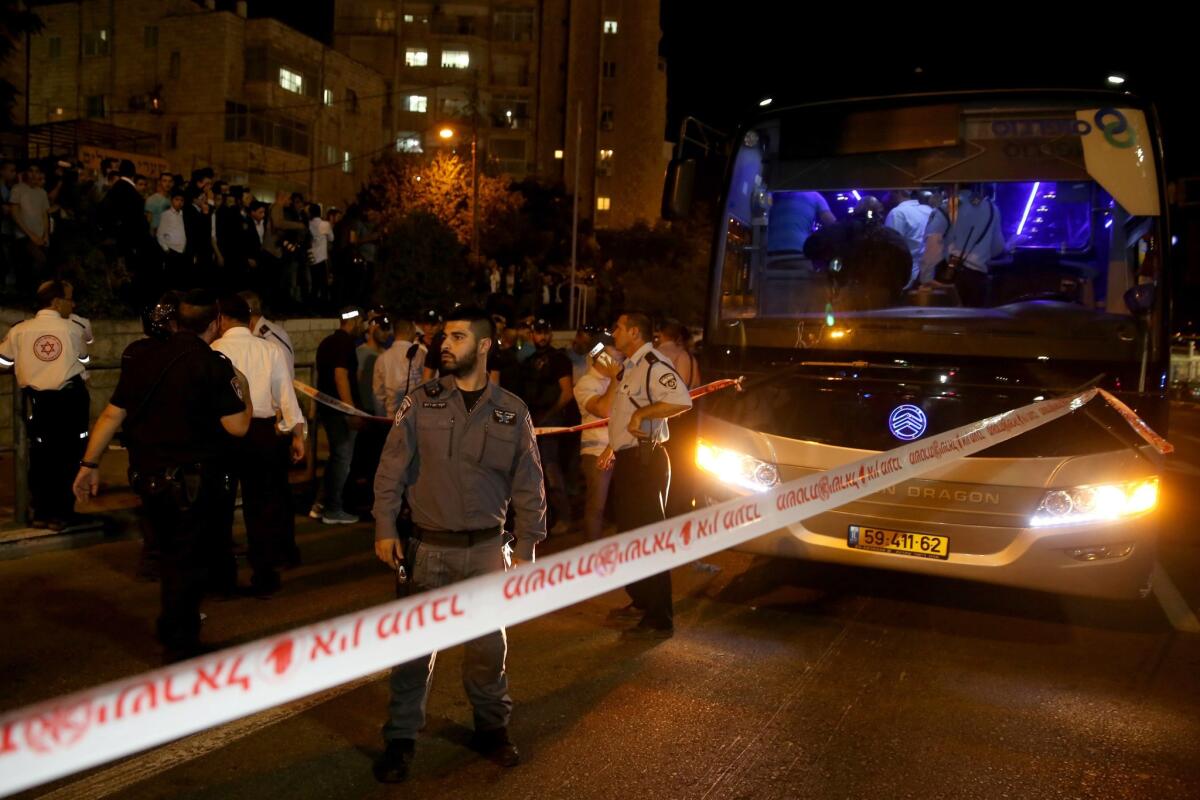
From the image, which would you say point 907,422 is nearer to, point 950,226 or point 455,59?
point 950,226

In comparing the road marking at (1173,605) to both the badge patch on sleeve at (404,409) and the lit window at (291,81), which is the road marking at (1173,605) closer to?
the badge patch on sleeve at (404,409)

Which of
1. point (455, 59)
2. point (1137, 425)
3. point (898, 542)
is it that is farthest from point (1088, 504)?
point (455, 59)

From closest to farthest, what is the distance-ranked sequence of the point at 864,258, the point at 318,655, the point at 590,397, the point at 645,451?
the point at 318,655
the point at 645,451
the point at 864,258
the point at 590,397

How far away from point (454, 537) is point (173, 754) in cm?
149

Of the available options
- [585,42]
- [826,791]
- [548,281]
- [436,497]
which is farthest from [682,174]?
[585,42]

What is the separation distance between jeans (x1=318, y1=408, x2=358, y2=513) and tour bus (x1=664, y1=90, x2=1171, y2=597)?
3.45 meters

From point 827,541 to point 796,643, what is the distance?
79 centimetres

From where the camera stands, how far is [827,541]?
653cm

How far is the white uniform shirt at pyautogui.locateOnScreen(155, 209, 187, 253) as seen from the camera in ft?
45.4

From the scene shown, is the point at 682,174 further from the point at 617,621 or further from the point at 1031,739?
the point at 1031,739

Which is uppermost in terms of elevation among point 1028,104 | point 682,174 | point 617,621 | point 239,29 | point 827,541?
point 239,29

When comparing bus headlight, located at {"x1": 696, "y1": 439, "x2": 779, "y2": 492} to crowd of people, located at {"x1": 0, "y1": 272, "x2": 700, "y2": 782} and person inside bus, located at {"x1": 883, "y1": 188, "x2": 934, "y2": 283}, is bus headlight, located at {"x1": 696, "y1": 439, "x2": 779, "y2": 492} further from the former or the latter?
person inside bus, located at {"x1": 883, "y1": 188, "x2": 934, "y2": 283}

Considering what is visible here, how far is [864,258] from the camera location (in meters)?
7.43

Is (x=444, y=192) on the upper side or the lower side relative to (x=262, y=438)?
upper
